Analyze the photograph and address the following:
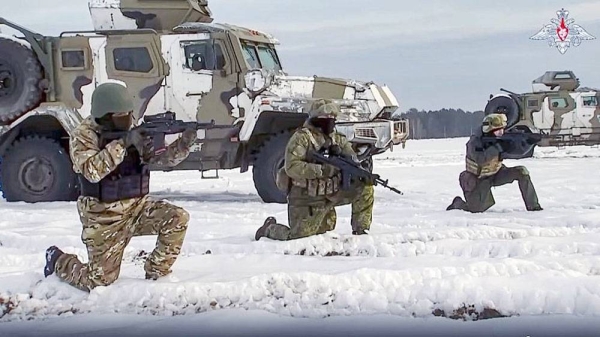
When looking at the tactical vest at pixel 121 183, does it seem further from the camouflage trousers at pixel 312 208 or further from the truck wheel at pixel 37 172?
the truck wheel at pixel 37 172

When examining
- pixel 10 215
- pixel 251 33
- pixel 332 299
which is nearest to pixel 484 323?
pixel 332 299

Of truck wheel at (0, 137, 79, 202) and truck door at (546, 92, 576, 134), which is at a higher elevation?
truck door at (546, 92, 576, 134)

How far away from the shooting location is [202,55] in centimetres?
995

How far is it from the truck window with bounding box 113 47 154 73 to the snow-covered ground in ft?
10.1

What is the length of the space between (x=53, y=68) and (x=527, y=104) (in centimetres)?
1342

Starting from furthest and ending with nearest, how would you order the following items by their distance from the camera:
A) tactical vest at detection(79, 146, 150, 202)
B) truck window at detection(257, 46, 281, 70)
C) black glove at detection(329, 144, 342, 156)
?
1. truck window at detection(257, 46, 281, 70)
2. black glove at detection(329, 144, 342, 156)
3. tactical vest at detection(79, 146, 150, 202)

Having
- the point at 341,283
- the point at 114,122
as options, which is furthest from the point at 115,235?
the point at 341,283

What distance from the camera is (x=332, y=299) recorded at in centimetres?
439

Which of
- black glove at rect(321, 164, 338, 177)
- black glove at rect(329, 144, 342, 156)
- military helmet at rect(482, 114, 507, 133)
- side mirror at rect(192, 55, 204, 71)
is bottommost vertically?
black glove at rect(321, 164, 338, 177)

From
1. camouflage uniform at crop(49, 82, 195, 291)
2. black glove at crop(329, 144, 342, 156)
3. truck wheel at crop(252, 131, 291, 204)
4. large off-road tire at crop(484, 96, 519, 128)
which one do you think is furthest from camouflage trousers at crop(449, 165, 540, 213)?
large off-road tire at crop(484, 96, 519, 128)

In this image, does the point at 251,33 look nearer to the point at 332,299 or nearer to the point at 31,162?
the point at 31,162

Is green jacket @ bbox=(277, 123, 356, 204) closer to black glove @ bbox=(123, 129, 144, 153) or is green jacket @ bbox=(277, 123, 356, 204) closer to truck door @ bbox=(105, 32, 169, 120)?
black glove @ bbox=(123, 129, 144, 153)

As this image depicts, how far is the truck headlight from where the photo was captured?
966cm

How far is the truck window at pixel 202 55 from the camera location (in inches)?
389
